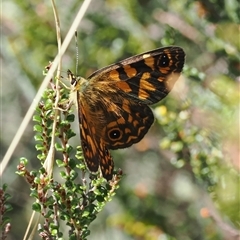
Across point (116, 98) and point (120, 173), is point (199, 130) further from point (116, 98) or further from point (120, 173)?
point (120, 173)

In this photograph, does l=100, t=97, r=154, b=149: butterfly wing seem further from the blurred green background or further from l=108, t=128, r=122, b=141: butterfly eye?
Result: the blurred green background

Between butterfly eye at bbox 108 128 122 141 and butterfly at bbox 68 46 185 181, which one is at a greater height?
butterfly at bbox 68 46 185 181

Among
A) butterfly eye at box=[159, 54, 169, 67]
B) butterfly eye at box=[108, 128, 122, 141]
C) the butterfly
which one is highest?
butterfly eye at box=[159, 54, 169, 67]

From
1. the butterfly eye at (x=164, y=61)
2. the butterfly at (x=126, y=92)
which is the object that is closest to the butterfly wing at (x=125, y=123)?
the butterfly at (x=126, y=92)

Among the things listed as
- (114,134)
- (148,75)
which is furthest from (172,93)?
(114,134)

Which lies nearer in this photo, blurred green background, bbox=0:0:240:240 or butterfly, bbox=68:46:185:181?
butterfly, bbox=68:46:185:181

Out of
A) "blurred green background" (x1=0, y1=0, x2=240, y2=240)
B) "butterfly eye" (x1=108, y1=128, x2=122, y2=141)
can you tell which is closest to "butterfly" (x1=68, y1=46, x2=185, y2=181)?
"butterfly eye" (x1=108, y1=128, x2=122, y2=141)
